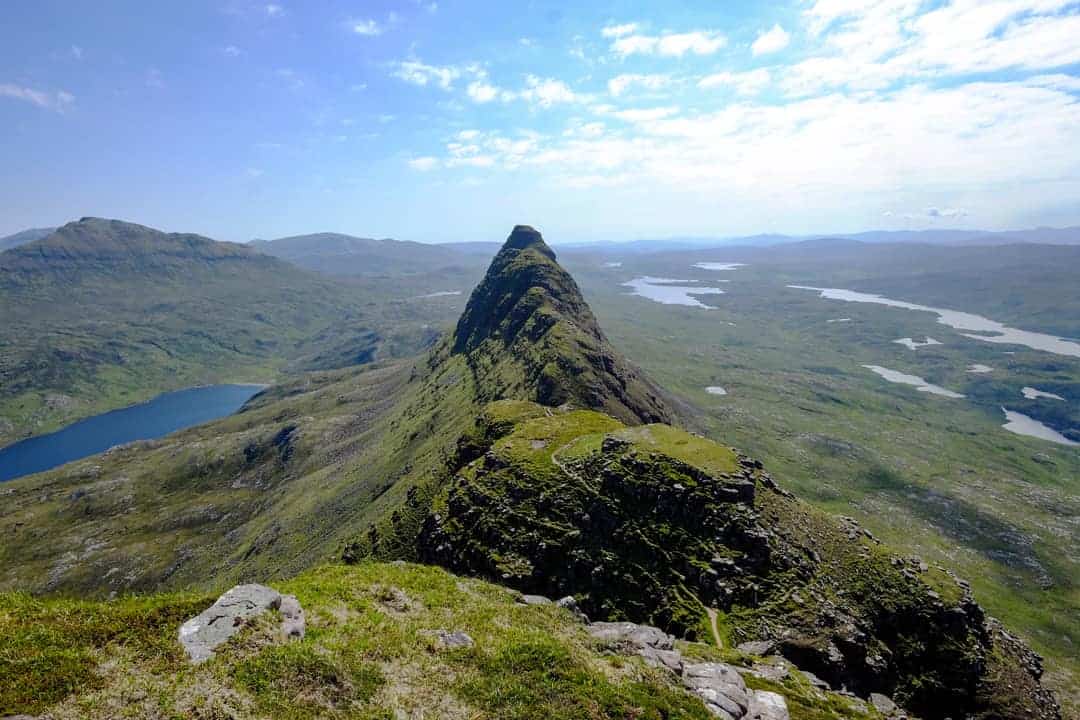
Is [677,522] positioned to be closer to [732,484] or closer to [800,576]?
[732,484]

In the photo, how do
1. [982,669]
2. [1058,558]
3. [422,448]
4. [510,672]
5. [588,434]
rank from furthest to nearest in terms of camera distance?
[1058,558], [422,448], [588,434], [982,669], [510,672]

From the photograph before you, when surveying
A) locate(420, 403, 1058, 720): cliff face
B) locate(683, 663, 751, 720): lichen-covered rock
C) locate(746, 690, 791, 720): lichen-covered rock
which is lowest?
locate(420, 403, 1058, 720): cliff face

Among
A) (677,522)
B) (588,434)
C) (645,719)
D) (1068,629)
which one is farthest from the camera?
(1068,629)

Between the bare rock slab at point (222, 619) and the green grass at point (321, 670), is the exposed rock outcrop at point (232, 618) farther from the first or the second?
the green grass at point (321, 670)

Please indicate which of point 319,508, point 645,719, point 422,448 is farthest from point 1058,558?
point 319,508

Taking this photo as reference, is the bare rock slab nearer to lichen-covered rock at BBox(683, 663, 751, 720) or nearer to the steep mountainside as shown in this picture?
the steep mountainside

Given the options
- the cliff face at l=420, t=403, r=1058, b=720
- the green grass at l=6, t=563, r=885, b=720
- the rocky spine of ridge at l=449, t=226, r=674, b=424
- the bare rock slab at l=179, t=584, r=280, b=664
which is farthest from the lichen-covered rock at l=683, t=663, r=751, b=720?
the rocky spine of ridge at l=449, t=226, r=674, b=424

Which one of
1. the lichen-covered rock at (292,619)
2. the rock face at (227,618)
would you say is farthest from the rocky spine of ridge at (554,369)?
the rock face at (227,618)

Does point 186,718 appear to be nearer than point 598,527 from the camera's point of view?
Yes
